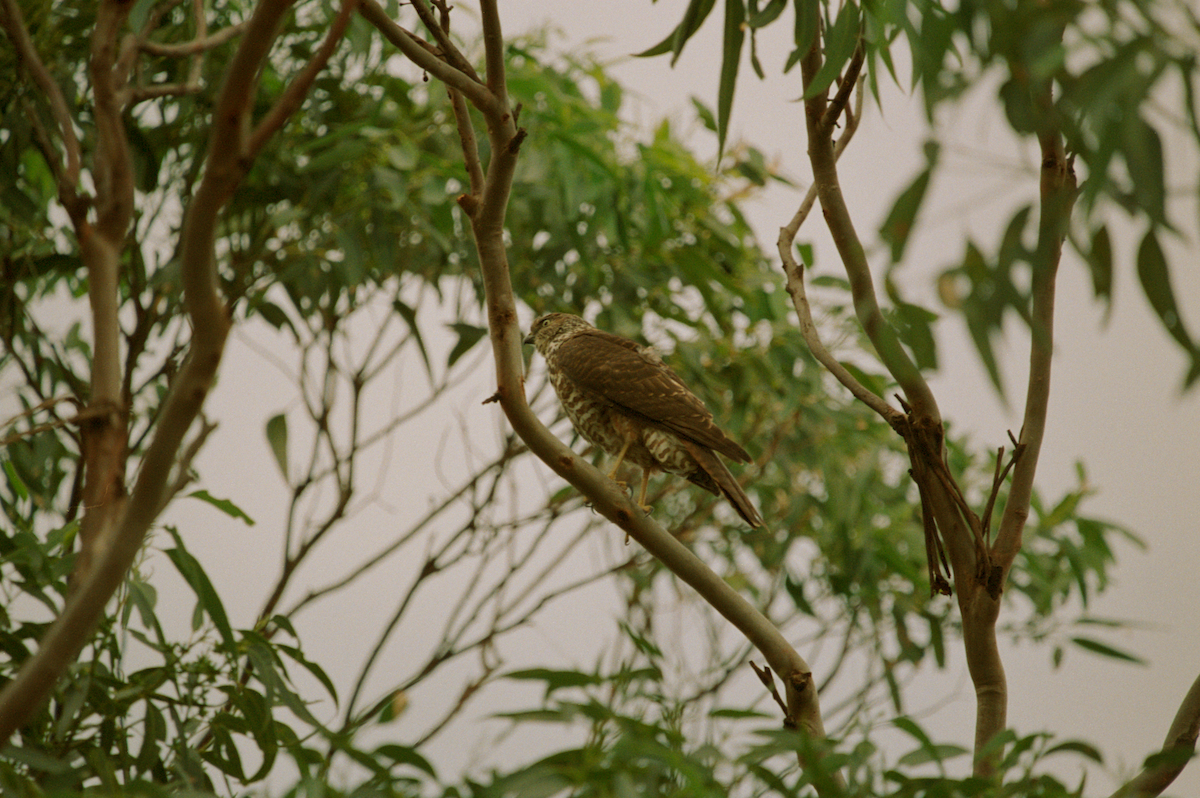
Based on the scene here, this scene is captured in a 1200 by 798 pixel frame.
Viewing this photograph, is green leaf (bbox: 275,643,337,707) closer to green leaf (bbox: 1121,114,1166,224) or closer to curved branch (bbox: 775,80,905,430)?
curved branch (bbox: 775,80,905,430)

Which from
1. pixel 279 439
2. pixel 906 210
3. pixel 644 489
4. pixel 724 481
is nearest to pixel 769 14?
pixel 906 210

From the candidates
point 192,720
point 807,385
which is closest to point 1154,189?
point 192,720

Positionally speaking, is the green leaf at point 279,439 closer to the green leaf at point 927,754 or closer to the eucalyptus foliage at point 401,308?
the eucalyptus foliage at point 401,308

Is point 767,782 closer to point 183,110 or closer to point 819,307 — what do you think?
point 819,307

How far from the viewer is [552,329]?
3271mm

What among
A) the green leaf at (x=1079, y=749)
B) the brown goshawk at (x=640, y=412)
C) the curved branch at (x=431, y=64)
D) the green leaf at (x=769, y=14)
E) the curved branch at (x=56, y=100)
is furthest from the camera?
Answer: the brown goshawk at (x=640, y=412)

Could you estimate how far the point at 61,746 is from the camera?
2.16 meters

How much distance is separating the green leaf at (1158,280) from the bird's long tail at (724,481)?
5.09 ft

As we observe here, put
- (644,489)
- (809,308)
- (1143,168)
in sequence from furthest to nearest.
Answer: (644,489) < (809,308) < (1143,168)

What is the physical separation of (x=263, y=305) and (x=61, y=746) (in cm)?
160

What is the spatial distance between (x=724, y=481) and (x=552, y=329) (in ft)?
3.03

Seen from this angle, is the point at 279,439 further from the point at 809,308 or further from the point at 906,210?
the point at 906,210

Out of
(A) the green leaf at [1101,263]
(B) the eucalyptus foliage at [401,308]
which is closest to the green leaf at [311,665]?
(B) the eucalyptus foliage at [401,308]

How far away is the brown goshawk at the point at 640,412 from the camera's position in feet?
8.58
